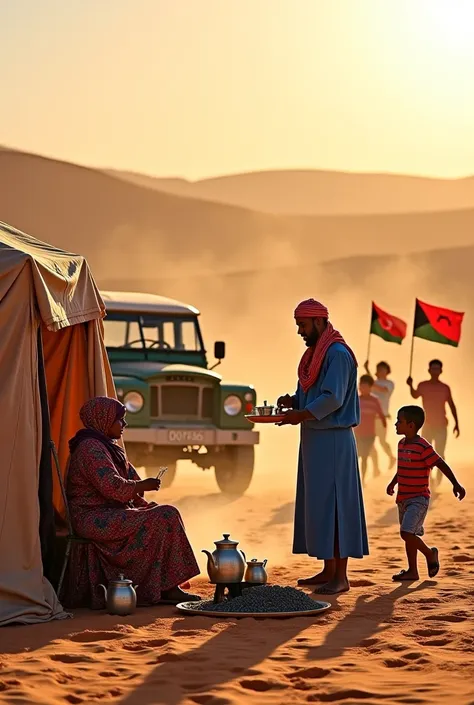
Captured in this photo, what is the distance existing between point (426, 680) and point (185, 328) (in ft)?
38.7

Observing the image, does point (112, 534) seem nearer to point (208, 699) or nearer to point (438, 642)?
point (438, 642)

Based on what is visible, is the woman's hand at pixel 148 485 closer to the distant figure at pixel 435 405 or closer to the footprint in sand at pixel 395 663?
the footprint in sand at pixel 395 663

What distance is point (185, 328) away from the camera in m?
18.0

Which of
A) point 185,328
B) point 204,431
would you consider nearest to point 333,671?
point 204,431

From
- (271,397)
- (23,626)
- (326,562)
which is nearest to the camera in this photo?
(23,626)

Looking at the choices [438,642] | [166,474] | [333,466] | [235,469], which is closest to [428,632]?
[438,642]

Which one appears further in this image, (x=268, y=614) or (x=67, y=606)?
(x=67, y=606)

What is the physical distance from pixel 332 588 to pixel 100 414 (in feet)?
6.04

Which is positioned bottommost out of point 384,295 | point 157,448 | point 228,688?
point 228,688

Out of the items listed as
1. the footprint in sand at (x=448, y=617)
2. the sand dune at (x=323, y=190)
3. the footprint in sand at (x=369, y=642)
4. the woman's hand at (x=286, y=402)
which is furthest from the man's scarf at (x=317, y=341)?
the sand dune at (x=323, y=190)

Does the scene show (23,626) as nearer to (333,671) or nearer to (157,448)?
(333,671)

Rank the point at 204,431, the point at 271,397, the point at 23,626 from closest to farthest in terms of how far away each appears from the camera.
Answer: the point at 23,626, the point at 204,431, the point at 271,397

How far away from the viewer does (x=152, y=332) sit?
1781 cm

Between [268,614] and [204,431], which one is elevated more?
[204,431]
